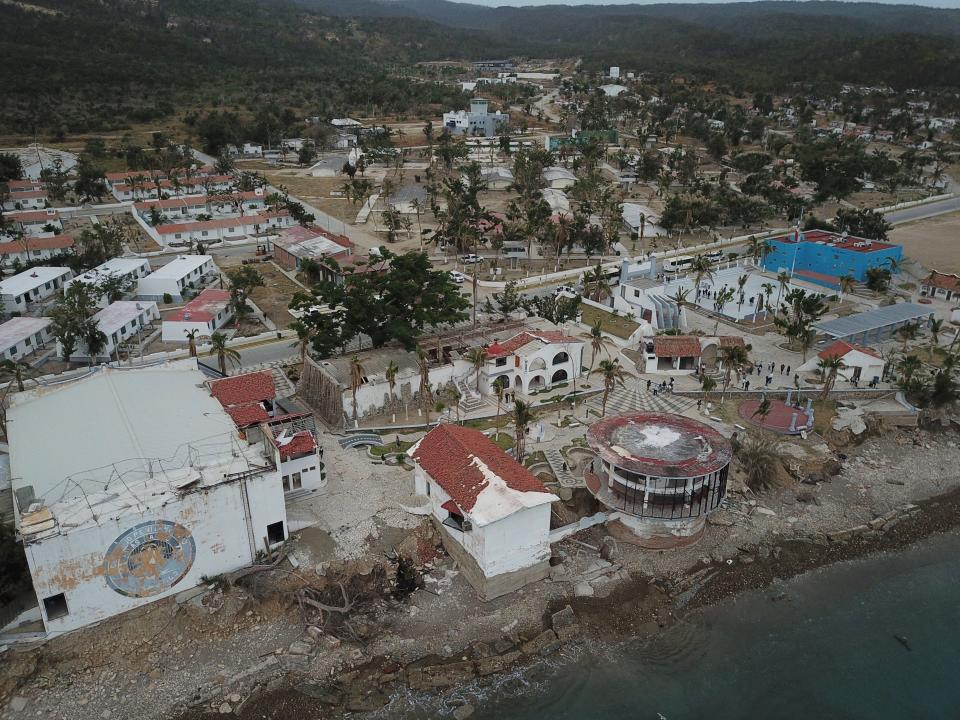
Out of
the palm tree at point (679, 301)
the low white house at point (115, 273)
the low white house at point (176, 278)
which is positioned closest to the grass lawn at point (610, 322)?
the palm tree at point (679, 301)

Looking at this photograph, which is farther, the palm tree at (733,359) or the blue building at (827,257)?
the blue building at (827,257)

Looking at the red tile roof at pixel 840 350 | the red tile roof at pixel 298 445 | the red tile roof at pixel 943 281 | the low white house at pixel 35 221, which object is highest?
the red tile roof at pixel 298 445

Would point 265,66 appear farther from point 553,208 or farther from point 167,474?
point 167,474

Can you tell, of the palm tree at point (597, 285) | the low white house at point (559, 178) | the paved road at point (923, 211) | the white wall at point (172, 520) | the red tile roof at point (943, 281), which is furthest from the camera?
the low white house at point (559, 178)

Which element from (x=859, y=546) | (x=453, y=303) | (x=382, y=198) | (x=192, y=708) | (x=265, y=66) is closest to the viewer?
(x=192, y=708)

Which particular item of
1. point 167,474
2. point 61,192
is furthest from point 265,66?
point 167,474

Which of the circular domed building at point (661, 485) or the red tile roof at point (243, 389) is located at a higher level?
the red tile roof at point (243, 389)

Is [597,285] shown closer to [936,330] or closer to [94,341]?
[936,330]

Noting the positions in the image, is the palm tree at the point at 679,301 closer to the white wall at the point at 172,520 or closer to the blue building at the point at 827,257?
the blue building at the point at 827,257

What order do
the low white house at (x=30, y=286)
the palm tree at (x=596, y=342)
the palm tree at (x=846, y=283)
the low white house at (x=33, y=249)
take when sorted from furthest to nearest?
1. the low white house at (x=33, y=249)
2. the palm tree at (x=846, y=283)
3. the low white house at (x=30, y=286)
4. the palm tree at (x=596, y=342)
